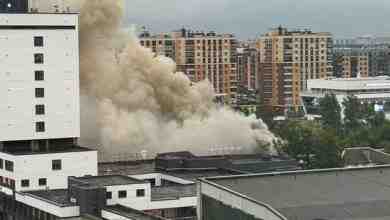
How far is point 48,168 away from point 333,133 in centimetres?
2045

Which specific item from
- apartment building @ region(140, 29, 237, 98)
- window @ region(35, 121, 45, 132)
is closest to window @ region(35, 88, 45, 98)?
window @ region(35, 121, 45, 132)

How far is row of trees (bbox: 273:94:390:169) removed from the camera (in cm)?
3962

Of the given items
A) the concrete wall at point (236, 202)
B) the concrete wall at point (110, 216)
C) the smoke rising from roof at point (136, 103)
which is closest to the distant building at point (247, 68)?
the smoke rising from roof at point (136, 103)

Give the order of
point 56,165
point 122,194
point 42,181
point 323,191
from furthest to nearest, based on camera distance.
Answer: point 56,165
point 42,181
point 122,194
point 323,191

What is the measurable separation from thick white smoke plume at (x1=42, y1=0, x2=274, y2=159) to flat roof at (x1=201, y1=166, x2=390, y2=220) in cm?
2167

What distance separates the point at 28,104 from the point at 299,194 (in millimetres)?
14689

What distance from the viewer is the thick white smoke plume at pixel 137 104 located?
40.1 m

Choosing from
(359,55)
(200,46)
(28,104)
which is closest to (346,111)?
(200,46)

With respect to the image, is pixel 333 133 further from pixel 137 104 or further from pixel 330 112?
pixel 330 112

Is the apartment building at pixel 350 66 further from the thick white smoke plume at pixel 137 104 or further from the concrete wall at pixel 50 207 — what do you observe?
the concrete wall at pixel 50 207

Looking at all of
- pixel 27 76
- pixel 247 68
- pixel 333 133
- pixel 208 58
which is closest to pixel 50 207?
pixel 27 76

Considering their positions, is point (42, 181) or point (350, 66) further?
point (350, 66)

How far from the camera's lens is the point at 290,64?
260 ft

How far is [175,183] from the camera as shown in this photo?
31.2 meters
